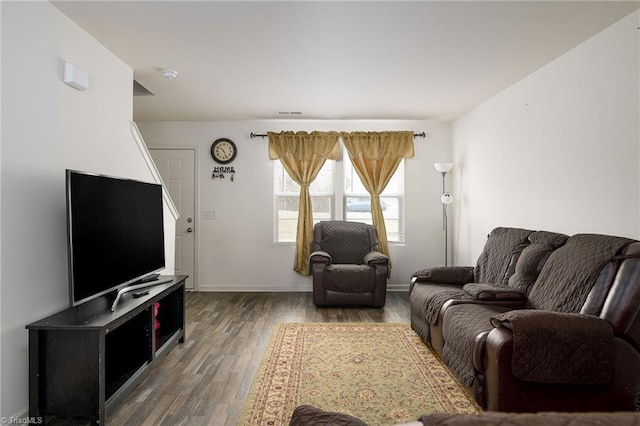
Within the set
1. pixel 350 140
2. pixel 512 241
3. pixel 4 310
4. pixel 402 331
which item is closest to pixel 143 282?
pixel 4 310

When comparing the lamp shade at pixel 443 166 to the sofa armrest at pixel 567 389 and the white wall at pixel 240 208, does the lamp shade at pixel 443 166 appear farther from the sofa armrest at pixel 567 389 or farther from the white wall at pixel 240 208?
the sofa armrest at pixel 567 389

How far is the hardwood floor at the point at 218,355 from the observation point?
2.25m

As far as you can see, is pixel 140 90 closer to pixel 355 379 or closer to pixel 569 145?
pixel 355 379

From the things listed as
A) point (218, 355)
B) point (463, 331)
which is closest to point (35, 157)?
point (218, 355)

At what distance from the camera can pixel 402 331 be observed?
12.2 ft

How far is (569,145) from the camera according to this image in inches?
118

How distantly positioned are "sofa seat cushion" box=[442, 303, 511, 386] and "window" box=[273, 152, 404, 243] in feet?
9.41

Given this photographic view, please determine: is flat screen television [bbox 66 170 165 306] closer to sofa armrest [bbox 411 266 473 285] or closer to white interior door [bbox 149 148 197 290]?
white interior door [bbox 149 148 197 290]

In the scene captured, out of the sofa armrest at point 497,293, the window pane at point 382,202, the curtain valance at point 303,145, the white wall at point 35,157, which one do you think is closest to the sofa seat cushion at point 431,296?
the sofa armrest at point 497,293

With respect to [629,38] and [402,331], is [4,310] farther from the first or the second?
[629,38]

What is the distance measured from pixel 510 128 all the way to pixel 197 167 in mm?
3993

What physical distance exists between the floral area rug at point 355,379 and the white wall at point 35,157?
1322mm

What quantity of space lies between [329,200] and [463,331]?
3378 millimetres

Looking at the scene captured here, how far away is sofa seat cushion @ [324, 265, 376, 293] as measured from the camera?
4512mm
